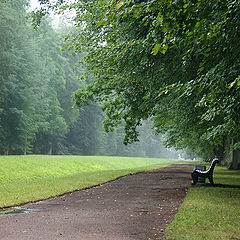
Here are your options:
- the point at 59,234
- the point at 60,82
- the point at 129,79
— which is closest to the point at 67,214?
the point at 59,234

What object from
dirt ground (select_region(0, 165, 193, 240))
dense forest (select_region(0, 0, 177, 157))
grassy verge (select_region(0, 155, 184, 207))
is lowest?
dirt ground (select_region(0, 165, 193, 240))

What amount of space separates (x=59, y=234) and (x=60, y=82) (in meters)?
44.8

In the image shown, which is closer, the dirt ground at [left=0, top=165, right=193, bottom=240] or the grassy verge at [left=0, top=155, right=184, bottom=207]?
the dirt ground at [left=0, top=165, right=193, bottom=240]

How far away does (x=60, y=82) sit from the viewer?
4934 cm

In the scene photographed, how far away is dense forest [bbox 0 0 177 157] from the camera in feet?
120

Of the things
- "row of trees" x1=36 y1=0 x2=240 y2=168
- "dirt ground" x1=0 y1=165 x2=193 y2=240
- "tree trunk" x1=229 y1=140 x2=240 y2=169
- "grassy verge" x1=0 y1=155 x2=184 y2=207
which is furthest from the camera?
"tree trunk" x1=229 y1=140 x2=240 y2=169

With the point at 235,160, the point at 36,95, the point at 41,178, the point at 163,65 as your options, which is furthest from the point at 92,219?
the point at 36,95

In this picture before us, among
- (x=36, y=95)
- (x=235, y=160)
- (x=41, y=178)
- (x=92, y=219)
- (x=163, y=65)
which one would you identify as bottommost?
(x=92, y=219)

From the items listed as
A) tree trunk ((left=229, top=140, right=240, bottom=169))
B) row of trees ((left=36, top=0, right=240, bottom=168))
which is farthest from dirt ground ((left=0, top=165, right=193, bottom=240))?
tree trunk ((left=229, top=140, right=240, bottom=169))

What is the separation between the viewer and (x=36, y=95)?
132 feet

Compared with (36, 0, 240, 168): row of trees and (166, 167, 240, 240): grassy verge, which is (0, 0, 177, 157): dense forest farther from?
(166, 167, 240, 240): grassy verge

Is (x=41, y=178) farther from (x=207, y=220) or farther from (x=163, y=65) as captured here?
(x=207, y=220)

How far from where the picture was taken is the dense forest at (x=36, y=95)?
3662 centimetres

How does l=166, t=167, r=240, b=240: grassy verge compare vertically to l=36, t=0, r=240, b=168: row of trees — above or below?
below
